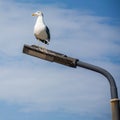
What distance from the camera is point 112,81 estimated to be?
6914 millimetres

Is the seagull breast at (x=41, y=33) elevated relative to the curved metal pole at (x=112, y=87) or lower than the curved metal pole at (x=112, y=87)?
elevated

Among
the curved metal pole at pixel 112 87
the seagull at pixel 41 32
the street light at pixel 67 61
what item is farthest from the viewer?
the seagull at pixel 41 32

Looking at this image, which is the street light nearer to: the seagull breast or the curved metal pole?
the curved metal pole

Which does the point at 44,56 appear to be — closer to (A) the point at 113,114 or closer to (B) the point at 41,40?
(A) the point at 113,114

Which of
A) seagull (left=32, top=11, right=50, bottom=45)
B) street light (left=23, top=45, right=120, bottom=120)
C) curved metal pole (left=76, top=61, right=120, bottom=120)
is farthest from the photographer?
seagull (left=32, top=11, right=50, bottom=45)

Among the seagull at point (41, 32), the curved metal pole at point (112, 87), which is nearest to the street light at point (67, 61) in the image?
the curved metal pole at point (112, 87)

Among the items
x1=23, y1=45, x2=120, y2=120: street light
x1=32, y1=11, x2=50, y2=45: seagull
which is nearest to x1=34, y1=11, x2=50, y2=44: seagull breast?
x1=32, y1=11, x2=50, y2=45: seagull

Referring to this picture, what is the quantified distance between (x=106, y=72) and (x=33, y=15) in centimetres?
735

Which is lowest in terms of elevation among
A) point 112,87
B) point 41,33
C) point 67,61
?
point 112,87

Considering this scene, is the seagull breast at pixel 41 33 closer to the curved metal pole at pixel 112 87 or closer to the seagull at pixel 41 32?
the seagull at pixel 41 32

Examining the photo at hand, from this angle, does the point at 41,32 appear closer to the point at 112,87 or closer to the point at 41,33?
the point at 41,33

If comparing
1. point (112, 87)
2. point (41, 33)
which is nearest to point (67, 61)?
point (112, 87)

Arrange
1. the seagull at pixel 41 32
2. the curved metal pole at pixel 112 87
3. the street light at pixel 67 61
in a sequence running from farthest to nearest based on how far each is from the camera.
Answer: the seagull at pixel 41 32 < the street light at pixel 67 61 < the curved metal pole at pixel 112 87

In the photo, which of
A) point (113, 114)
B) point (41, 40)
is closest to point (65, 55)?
point (113, 114)
